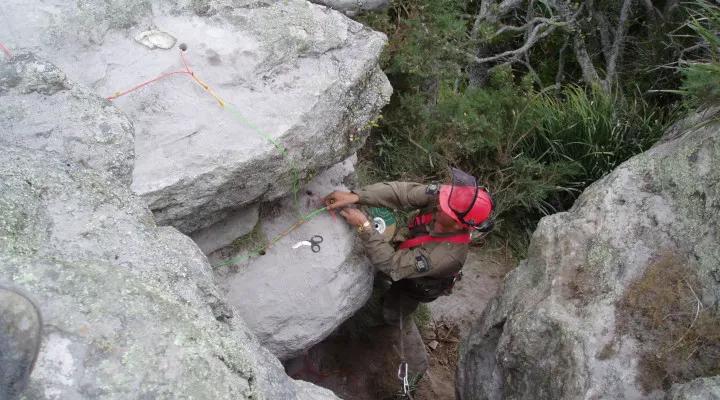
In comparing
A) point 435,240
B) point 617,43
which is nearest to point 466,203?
point 435,240

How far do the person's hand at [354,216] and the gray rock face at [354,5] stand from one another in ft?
5.71

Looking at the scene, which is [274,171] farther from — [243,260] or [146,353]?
[146,353]

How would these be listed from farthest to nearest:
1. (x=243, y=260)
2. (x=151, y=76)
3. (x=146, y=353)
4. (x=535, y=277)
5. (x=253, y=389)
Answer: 1. (x=243, y=260)
2. (x=535, y=277)
3. (x=151, y=76)
4. (x=253, y=389)
5. (x=146, y=353)

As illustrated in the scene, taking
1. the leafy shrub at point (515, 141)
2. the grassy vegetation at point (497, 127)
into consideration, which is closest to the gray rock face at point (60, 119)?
the grassy vegetation at point (497, 127)

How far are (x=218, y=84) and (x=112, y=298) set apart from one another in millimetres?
2278

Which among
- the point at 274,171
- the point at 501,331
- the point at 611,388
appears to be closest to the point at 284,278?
the point at 274,171

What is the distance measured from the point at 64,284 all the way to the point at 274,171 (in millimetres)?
2065

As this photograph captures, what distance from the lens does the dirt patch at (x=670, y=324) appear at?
305cm

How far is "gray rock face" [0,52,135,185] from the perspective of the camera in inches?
92.2

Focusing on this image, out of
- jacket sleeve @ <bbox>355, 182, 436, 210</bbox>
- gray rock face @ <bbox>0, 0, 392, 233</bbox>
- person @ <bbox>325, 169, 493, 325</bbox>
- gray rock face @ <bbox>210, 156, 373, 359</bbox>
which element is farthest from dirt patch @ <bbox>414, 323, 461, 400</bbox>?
gray rock face @ <bbox>0, 0, 392, 233</bbox>

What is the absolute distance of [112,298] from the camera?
1661 mm

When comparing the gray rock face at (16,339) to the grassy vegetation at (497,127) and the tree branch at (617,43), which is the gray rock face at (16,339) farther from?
the tree branch at (617,43)

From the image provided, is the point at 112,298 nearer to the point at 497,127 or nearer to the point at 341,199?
the point at 341,199

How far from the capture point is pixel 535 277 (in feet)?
12.7
